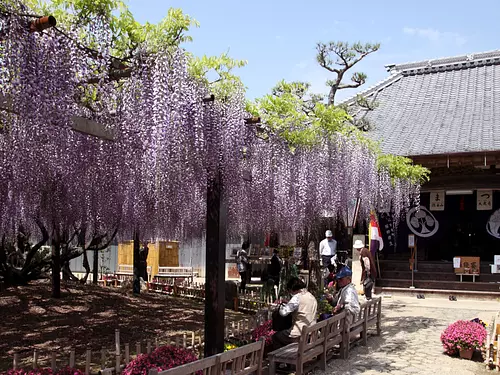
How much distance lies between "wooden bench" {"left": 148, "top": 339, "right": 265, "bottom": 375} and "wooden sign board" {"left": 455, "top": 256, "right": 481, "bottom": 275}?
30.4 ft

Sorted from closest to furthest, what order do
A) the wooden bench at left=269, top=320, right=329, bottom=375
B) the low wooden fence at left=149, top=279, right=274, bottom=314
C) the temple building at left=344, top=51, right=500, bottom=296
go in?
the wooden bench at left=269, top=320, right=329, bottom=375, the low wooden fence at left=149, top=279, right=274, bottom=314, the temple building at left=344, top=51, right=500, bottom=296

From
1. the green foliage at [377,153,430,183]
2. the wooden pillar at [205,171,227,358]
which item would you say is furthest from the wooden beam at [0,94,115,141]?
the green foliage at [377,153,430,183]

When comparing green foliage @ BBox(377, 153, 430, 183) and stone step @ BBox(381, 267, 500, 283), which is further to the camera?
stone step @ BBox(381, 267, 500, 283)

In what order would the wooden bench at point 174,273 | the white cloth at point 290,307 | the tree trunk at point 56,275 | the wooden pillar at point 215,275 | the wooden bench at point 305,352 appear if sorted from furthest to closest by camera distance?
the wooden bench at point 174,273, the tree trunk at point 56,275, the white cloth at point 290,307, the wooden bench at point 305,352, the wooden pillar at point 215,275

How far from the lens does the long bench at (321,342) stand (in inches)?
199

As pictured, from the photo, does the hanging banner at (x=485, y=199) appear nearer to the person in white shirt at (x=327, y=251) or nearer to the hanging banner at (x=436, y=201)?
the hanging banner at (x=436, y=201)

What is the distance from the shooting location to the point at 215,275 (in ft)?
16.2

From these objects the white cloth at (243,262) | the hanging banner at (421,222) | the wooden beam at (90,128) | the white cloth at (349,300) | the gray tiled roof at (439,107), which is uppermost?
the gray tiled roof at (439,107)

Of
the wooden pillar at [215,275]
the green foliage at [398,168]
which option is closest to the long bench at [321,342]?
the wooden pillar at [215,275]

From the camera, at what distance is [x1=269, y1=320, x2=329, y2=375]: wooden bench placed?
197 inches

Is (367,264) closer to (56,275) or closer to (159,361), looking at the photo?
(56,275)

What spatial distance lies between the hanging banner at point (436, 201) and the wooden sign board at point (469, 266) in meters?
1.40

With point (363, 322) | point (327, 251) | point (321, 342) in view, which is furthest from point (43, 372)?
point (327, 251)

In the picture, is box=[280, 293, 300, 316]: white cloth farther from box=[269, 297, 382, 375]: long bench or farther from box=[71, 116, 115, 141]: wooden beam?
box=[71, 116, 115, 141]: wooden beam
